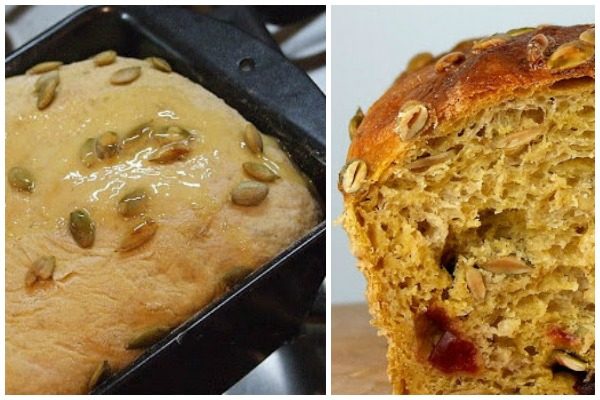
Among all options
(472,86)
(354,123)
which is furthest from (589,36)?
(354,123)

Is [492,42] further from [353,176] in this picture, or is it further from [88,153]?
[88,153]

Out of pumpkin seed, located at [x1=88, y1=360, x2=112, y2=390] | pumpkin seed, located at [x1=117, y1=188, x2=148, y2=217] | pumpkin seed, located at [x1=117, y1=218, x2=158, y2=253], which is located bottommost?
pumpkin seed, located at [x1=88, y1=360, x2=112, y2=390]

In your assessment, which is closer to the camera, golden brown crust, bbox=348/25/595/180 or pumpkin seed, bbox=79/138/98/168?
golden brown crust, bbox=348/25/595/180

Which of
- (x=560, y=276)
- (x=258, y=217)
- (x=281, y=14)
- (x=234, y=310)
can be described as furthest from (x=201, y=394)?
(x=281, y=14)

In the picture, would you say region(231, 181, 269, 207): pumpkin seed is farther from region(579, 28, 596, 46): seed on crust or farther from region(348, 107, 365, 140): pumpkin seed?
region(579, 28, 596, 46): seed on crust

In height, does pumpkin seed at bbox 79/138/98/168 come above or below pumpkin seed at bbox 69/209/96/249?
above

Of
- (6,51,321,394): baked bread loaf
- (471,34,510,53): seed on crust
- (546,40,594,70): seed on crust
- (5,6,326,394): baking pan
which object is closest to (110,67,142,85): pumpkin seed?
(6,51,321,394): baked bread loaf

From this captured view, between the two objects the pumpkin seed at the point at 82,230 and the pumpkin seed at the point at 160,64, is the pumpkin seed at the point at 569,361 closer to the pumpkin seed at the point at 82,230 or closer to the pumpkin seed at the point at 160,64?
the pumpkin seed at the point at 82,230
